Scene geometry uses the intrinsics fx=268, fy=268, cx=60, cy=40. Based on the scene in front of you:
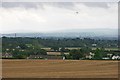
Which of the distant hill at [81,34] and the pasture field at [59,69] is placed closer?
the pasture field at [59,69]

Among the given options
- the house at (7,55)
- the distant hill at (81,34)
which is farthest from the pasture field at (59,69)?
the distant hill at (81,34)

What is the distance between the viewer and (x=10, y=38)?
2121 millimetres

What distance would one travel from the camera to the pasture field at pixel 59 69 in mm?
1828

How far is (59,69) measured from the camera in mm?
1903

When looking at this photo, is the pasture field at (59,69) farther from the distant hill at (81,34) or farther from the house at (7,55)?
the distant hill at (81,34)

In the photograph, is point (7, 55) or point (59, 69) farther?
point (7, 55)

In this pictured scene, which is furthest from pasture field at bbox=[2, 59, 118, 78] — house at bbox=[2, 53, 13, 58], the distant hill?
the distant hill

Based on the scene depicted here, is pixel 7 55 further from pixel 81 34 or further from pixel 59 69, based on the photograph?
pixel 81 34

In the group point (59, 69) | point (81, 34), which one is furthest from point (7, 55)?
point (81, 34)

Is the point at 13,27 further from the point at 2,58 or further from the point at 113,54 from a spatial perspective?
the point at 113,54

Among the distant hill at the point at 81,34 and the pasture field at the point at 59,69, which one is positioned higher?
the distant hill at the point at 81,34

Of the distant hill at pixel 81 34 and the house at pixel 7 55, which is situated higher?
the distant hill at pixel 81 34

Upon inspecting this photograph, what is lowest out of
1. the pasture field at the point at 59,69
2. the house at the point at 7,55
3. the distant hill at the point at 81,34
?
the pasture field at the point at 59,69

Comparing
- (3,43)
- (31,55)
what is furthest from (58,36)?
(3,43)
